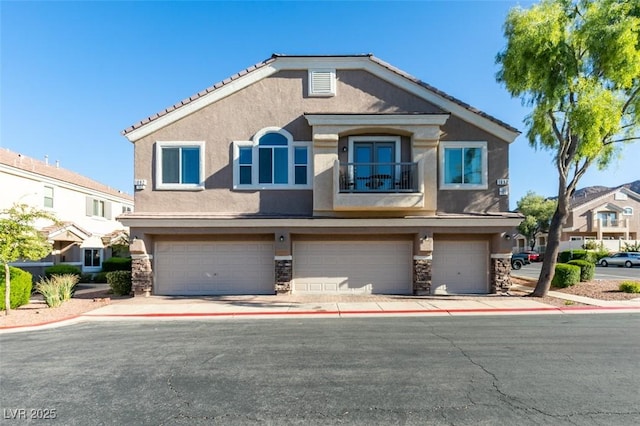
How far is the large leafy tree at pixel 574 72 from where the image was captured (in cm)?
1128

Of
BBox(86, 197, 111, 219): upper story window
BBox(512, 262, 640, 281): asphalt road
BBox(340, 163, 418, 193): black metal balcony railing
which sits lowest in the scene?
BBox(512, 262, 640, 281): asphalt road

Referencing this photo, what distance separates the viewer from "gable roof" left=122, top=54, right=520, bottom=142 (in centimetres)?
1379

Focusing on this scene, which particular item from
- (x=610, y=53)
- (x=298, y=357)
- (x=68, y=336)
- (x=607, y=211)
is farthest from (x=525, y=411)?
(x=607, y=211)

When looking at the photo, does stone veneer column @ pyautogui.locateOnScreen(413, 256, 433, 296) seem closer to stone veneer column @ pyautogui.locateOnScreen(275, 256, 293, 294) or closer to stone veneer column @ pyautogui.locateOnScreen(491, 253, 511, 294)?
stone veneer column @ pyautogui.locateOnScreen(491, 253, 511, 294)

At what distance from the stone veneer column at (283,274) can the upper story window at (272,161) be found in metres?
3.10

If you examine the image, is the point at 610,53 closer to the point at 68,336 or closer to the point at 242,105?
the point at 242,105

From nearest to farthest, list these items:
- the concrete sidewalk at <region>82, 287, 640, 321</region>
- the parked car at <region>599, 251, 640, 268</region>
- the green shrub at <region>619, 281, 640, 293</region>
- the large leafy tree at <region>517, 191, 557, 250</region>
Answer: the concrete sidewalk at <region>82, 287, 640, 321</region>
the green shrub at <region>619, 281, 640, 293</region>
the parked car at <region>599, 251, 640, 268</region>
the large leafy tree at <region>517, 191, 557, 250</region>

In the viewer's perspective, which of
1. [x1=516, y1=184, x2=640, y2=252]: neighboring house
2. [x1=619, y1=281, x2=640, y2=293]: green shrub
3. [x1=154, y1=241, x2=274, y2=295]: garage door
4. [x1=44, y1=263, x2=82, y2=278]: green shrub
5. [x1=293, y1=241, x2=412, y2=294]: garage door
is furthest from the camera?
[x1=516, y1=184, x2=640, y2=252]: neighboring house

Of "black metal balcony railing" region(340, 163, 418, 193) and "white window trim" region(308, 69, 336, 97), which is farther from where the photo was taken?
"white window trim" region(308, 69, 336, 97)

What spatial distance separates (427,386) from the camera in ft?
17.4

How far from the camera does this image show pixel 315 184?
13.4 m

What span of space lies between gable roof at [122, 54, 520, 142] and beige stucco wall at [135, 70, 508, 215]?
24cm

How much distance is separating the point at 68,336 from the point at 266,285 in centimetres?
700

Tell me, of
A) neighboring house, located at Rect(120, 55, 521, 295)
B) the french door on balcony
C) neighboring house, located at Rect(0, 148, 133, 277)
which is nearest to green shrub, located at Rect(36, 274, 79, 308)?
neighboring house, located at Rect(120, 55, 521, 295)
